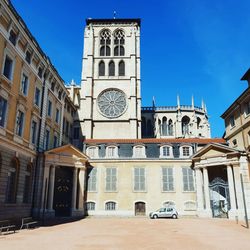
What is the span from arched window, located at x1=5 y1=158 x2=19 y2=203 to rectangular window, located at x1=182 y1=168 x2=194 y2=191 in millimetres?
18310

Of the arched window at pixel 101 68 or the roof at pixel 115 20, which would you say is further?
the roof at pixel 115 20

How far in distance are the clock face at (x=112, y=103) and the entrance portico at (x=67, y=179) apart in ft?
55.5

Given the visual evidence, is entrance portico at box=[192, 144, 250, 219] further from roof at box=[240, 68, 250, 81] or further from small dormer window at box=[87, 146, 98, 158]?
small dormer window at box=[87, 146, 98, 158]

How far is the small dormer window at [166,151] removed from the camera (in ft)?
102

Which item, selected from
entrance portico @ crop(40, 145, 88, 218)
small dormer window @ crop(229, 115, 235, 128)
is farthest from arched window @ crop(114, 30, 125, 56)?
entrance portico @ crop(40, 145, 88, 218)

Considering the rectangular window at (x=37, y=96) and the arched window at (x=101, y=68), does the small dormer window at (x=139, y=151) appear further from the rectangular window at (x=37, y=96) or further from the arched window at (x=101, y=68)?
the arched window at (x=101, y=68)

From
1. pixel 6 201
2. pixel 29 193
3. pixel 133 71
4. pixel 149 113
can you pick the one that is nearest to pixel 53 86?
pixel 29 193

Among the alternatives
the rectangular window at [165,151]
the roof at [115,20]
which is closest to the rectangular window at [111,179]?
the rectangular window at [165,151]

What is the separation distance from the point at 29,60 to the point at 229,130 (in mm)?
23768

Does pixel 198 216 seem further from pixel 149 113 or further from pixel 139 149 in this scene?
pixel 149 113

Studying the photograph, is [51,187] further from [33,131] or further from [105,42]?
[105,42]

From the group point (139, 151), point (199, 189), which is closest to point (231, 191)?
point (199, 189)

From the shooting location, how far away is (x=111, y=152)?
31.6m

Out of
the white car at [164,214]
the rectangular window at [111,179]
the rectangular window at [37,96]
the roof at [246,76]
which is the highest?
the roof at [246,76]
